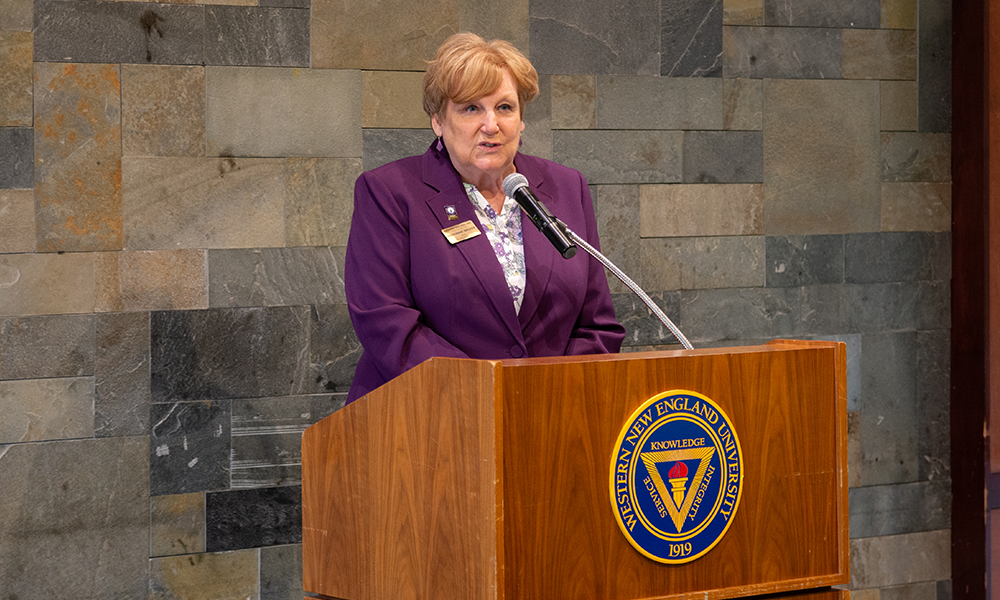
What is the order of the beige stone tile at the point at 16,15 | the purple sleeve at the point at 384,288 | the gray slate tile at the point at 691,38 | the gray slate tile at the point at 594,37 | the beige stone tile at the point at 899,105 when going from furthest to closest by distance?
the beige stone tile at the point at 899,105
the gray slate tile at the point at 691,38
the gray slate tile at the point at 594,37
the beige stone tile at the point at 16,15
the purple sleeve at the point at 384,288

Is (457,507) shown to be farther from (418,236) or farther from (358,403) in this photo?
(418,236)

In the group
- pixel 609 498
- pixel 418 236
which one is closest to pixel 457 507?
pixel 609 498

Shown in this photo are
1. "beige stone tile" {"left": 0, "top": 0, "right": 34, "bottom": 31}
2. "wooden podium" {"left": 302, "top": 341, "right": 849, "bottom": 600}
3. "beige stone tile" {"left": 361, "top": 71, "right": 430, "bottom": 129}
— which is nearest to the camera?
"wooden podium" {"left": 302, "top": 341, "right": 849, "bottom": 600}

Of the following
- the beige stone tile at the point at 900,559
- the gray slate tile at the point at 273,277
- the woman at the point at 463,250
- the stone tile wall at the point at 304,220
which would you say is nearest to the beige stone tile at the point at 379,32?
the stone tile wall at the point at 304,220

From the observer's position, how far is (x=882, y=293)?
150 inches

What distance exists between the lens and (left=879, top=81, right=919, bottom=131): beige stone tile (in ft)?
12.5

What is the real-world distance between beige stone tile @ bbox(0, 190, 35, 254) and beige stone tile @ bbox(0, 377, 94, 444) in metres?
0.42

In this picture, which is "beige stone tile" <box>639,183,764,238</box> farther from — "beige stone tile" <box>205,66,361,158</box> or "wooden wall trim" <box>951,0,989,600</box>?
"beige stone tile" <box>205,66,361,158</box>

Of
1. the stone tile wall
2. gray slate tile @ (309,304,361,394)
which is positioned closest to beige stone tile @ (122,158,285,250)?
the stone tile wall

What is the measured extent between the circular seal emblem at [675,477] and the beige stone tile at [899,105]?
8.75 feet

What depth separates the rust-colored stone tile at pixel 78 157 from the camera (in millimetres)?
3000

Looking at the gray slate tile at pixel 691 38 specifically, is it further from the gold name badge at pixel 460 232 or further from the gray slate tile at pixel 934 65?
the gold name badge at pixel 460 232

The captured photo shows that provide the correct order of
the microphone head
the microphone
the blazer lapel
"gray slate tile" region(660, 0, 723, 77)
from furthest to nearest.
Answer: "gray slate tile" region(660, 0, 723, 77)
the blazer lapel
the microphone head
the microphone

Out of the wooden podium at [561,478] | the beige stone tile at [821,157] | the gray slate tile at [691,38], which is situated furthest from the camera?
the beige stone tile at [821,157]
